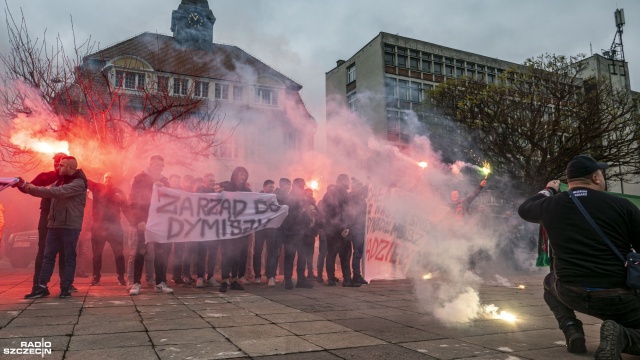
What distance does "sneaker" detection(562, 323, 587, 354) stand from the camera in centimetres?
326

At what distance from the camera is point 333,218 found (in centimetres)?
742

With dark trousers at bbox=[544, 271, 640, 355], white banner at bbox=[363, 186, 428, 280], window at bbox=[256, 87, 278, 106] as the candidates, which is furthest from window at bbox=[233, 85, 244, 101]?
dark trousers at bbox=[544, 271, 640, 355]

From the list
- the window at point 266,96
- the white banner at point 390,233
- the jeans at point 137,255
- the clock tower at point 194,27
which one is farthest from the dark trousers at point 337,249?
the clock tower at point 194,27

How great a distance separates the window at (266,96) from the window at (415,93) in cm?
1780

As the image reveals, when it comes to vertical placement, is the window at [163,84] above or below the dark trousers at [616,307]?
above

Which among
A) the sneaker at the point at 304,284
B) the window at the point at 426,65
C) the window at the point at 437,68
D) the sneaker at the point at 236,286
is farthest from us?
the window at the point at 437,68

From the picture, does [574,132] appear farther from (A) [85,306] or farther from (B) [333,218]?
(A) [85,306]

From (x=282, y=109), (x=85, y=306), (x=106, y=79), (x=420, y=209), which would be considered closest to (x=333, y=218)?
(x=420, y=209)

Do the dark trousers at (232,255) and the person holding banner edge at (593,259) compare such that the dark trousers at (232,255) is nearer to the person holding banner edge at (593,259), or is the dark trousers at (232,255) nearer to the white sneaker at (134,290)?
the white sneaker at (134,290)

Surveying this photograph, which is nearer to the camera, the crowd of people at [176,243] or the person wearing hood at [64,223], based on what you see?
the person wearing hood at [64,223]

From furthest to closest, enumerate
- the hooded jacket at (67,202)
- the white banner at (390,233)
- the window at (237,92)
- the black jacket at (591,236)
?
the window at (237,92) < the white banner at (390,233) < the hooded jacket at (67,202) < the black jacket at (591,236)

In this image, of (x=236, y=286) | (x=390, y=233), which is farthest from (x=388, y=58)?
(x=236, y=286)

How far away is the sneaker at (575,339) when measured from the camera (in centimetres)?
326

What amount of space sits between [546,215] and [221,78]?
38.6 ft
